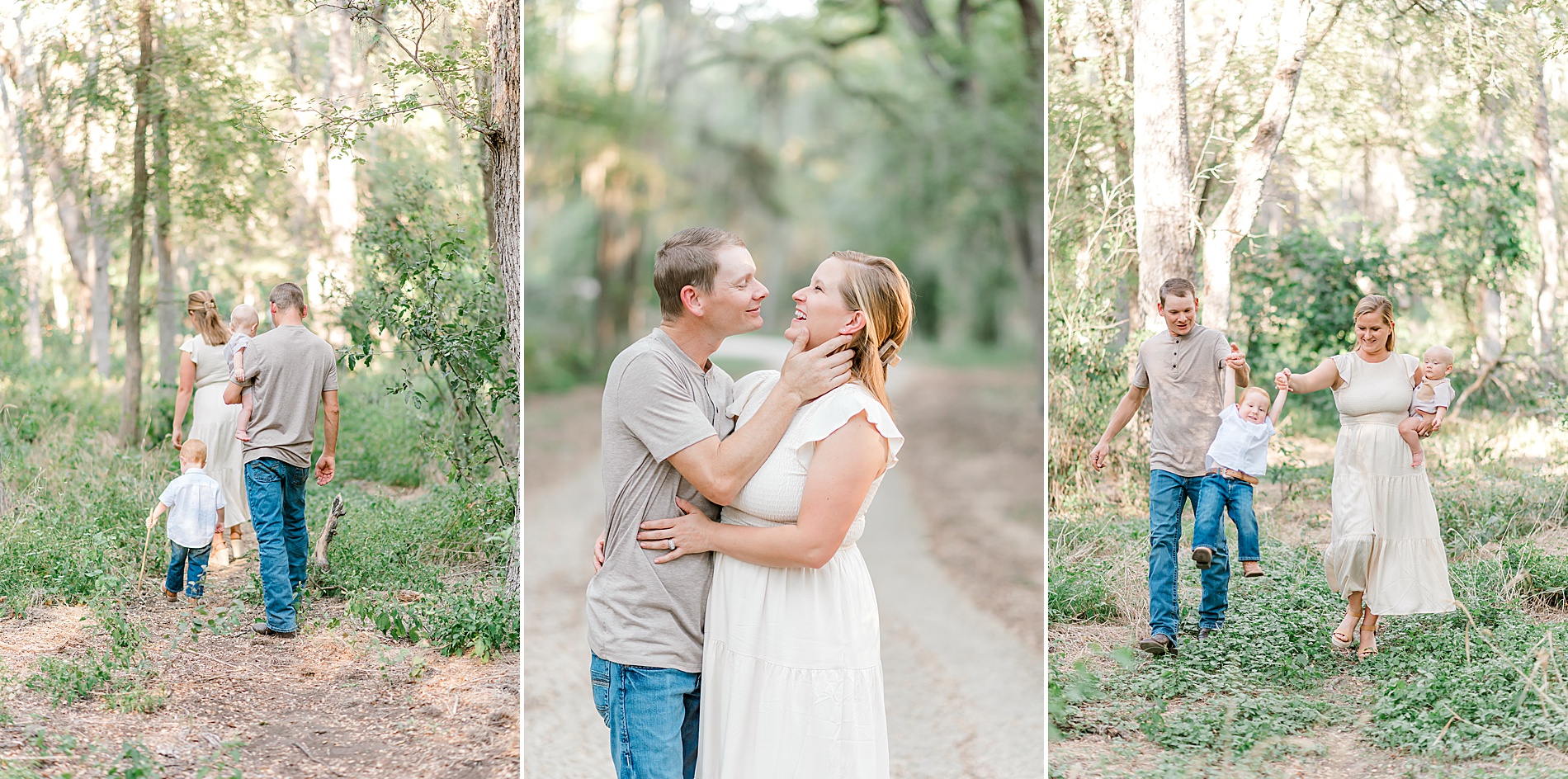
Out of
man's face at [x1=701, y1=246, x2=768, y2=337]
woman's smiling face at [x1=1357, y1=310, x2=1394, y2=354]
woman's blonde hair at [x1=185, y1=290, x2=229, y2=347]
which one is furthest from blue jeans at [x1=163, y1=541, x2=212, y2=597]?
woman's smiling face at [x1=1357, y1=310, x2=1394, y2=354]

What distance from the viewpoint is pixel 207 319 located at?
3.74m

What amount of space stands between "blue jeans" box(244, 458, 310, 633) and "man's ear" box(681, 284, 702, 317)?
1.92 meters

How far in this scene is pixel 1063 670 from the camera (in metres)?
3.59

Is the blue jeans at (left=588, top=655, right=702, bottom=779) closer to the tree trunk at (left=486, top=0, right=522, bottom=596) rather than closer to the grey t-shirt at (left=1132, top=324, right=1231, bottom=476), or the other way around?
the tree trunk at (left=486, top=0, right=522, bottom=596)

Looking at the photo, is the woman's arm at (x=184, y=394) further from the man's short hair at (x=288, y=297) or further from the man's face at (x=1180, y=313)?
the man's face at (x=1180, y=313)

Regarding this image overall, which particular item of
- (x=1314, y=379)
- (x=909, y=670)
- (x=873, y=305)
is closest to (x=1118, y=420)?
(x=1314, y=379)

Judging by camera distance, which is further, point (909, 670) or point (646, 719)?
point (909, 670)

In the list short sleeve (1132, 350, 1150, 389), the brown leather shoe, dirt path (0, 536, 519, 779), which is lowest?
dirt path (0, 536, 519, 779)

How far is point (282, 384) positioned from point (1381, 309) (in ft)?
12.6

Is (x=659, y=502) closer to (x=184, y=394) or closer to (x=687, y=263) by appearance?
(x=687, y=263)

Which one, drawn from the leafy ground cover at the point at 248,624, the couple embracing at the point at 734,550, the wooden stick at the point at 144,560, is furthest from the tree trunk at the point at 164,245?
the couple embracing at the point at 734,550

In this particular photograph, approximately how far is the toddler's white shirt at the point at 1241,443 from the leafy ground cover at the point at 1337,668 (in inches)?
3.7

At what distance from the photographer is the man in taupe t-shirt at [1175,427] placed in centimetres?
342

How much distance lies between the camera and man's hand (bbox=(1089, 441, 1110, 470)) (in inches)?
141
